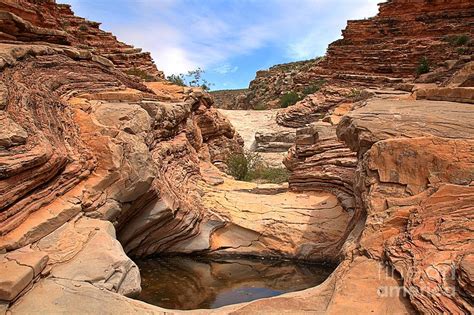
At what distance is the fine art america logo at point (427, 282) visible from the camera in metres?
4.28

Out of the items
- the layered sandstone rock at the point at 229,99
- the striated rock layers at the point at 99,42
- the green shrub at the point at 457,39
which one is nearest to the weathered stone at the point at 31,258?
the striated rock layers at the point at 99,42

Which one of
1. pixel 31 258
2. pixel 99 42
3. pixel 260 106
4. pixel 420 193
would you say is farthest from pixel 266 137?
pixel 31 258

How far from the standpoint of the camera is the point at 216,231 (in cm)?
941

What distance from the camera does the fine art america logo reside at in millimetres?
4281

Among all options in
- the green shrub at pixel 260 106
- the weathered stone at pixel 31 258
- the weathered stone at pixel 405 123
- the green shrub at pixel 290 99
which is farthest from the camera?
the green shrub at pixel 260 106

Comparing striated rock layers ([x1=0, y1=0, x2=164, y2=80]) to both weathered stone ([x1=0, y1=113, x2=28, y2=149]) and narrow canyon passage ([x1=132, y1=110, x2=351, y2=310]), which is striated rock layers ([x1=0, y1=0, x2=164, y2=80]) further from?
weathered stone ([x1=0, y1=113, x2=28, y2=149])

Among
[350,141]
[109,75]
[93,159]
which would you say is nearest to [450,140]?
[350,141]

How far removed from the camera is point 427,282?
14.6 ft

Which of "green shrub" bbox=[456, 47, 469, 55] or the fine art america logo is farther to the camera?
"green shrub" bbox=[456, 47, 469, 55]

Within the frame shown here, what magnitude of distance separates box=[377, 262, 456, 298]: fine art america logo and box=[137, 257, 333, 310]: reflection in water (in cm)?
285

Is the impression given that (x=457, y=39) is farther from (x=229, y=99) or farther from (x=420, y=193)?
(x=229, y=99)

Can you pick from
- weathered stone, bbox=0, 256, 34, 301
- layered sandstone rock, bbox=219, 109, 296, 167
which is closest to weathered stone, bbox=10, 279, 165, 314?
weathered stone, bbox=0, 256, 34, 301

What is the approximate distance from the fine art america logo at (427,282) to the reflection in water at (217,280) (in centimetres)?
285

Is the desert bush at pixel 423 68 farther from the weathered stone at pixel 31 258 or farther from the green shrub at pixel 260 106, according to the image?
the weathered stone at pixel 31 258
